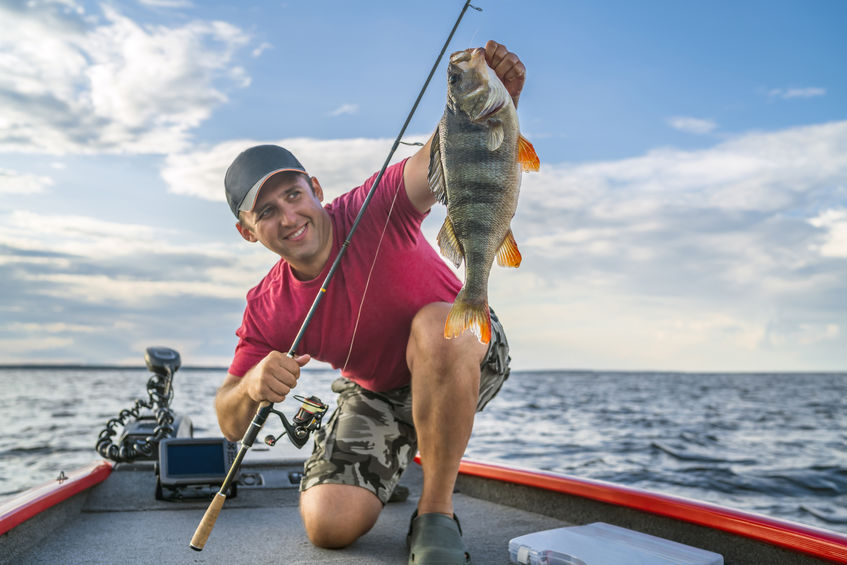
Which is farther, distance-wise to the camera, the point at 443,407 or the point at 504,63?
the point at 443,407

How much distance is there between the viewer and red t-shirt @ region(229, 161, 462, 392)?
10.3 ft

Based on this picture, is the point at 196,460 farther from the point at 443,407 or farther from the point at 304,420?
the point at 443,407

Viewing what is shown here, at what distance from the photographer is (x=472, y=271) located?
2.10 meters

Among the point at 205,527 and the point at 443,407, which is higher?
the point at 443,407

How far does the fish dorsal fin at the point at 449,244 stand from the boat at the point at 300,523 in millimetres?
1242

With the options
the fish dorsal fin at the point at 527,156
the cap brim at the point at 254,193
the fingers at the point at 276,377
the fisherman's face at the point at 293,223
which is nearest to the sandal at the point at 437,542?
→ the fingers at the point at 276,377

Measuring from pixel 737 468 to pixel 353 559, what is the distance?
9.86 meters

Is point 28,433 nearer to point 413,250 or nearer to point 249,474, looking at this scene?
point 249,474

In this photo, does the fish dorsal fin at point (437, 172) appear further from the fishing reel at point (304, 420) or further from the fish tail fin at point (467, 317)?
the fishing reel at point (304, 420)

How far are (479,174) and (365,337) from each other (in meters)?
1.37

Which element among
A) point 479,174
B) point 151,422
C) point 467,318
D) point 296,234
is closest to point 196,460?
point 151,422

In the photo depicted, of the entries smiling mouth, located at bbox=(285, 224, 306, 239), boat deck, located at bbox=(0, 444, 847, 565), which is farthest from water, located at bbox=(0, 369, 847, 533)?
smiling mouth, located at bbox=(285, 224, 306, 239)

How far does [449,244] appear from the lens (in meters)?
2.18

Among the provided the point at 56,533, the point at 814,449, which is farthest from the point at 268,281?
the point at 814,449
